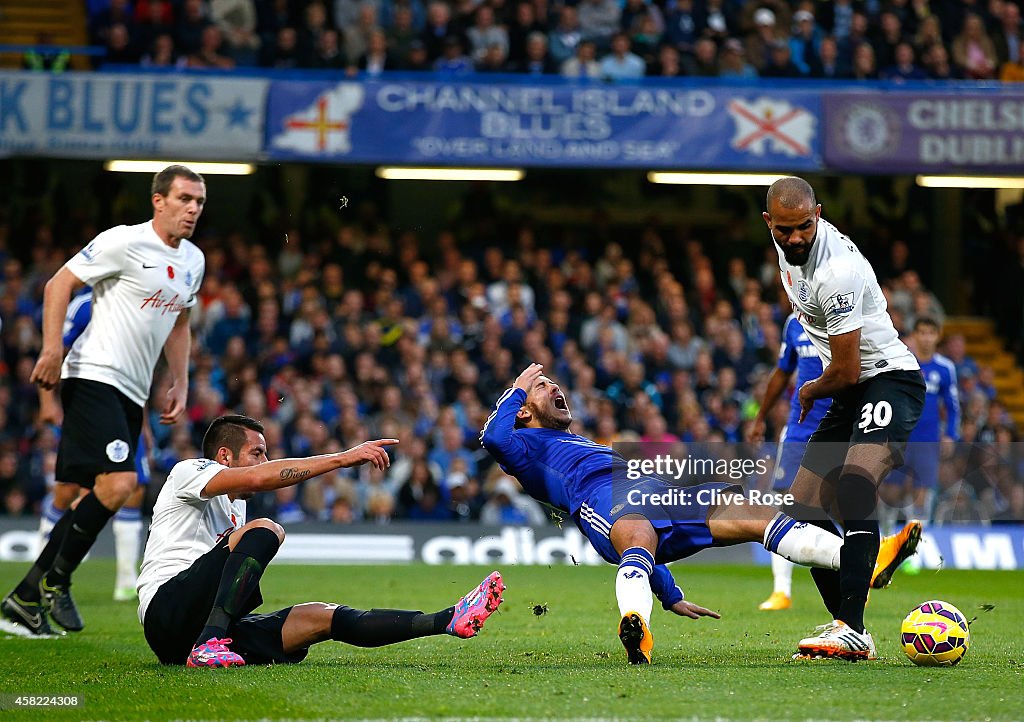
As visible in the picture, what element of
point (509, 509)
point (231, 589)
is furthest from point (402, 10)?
point (231, 589)

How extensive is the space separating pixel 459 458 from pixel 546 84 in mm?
5002

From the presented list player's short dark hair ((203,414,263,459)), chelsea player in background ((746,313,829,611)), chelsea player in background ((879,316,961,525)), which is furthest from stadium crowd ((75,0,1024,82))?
player's short dark hair ((203,414,263,459))

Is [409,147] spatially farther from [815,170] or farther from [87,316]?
[87,316]

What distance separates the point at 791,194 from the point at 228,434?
2627mm

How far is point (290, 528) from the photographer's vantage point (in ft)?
46.9

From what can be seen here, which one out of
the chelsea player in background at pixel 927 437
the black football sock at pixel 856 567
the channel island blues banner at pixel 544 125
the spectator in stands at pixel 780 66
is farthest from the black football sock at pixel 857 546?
the spectator in stands at pixel 780 66

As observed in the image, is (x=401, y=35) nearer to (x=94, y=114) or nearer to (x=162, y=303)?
(x=94, y=114)

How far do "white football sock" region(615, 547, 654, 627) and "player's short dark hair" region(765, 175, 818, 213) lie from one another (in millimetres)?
1660

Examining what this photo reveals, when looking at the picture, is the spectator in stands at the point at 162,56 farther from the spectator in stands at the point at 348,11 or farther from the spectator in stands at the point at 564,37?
the spectator in stands at the point at 564,37

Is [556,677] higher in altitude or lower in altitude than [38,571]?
lower

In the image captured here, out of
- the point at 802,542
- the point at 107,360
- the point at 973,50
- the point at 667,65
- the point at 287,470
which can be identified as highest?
the point at 973,50

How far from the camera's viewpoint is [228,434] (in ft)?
20.0

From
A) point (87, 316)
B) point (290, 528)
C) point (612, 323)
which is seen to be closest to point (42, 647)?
point (87, 316)

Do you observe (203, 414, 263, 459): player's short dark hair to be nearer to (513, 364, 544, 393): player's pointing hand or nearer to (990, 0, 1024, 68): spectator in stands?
A: (513, 364, 544, 393): player's pointing hand
